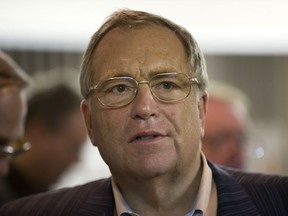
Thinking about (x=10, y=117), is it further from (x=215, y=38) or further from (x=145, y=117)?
(x=215, y=38)

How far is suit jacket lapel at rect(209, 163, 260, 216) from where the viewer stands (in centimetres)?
202

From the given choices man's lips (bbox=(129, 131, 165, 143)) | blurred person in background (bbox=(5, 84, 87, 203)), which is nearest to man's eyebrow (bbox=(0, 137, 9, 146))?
blurred person in background (bbox=(5, 84, 87, 203))

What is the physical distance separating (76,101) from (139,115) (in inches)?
78.7

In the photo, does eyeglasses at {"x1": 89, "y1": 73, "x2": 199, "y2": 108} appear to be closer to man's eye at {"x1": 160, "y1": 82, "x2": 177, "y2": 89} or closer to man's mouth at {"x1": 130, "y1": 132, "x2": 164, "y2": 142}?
man's eye at {"x1": 160, "y1": 82, "x2": 177, "y2": 89}

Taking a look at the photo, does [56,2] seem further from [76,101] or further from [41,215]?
[41,215]

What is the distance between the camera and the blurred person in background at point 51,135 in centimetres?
369

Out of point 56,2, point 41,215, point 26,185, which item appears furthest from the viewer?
point 56,2

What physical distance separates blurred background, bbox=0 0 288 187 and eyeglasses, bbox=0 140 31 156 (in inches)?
111

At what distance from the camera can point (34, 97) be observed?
384 cm

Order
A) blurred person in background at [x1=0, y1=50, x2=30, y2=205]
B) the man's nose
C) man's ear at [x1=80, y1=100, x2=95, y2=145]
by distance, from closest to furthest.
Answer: the man's nose, man's ear at [x1=80, y1=100, x2=95, y2=145], blurred person in background at [x1=0, y1=50, x2=30, y2=205]

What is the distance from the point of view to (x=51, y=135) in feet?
12.6

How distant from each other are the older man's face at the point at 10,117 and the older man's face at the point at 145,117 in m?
0.81

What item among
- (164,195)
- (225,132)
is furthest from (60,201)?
(225,132)

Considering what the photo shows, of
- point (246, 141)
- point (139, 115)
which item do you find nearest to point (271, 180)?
point (139, 115)
